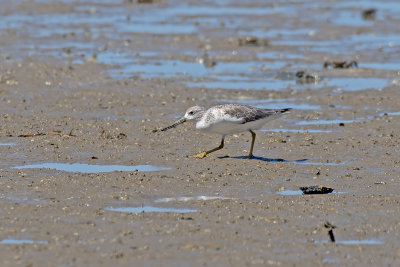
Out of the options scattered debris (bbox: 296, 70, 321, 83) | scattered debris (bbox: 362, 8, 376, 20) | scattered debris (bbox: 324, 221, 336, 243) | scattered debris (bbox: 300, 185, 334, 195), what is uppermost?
scattered debris (bbox: 362, 8, 376, 20)

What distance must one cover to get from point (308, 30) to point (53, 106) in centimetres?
1085

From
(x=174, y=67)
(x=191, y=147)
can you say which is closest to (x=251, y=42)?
(x=174, y=67)

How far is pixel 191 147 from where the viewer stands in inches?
478

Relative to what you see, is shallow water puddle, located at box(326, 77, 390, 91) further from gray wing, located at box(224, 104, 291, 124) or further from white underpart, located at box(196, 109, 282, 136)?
white underpart, located at box(196, 109, 282, 136)

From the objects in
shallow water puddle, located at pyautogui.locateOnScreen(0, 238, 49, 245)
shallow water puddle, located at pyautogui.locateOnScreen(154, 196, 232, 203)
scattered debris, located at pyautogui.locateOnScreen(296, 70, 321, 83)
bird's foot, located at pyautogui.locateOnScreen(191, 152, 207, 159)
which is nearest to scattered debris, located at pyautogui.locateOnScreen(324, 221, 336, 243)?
shallow water puddle, located at pyautogui.locateOnScreen(154, 196, 232, 203)

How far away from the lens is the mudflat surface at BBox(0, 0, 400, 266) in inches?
304

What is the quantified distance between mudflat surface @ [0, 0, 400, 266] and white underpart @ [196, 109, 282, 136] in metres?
0.37

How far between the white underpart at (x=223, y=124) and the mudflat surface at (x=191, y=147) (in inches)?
14.6

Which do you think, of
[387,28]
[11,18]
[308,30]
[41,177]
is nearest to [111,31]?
[11,18]

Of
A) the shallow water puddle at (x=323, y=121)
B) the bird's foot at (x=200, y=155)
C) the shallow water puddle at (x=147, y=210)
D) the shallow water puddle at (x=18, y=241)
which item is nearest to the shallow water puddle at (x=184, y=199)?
the shallow water puddle at (x=147, y=210)

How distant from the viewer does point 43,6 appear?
27.2 meters

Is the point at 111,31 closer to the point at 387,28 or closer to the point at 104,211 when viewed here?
the point at 387,28

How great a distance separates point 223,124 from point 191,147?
0.89 m

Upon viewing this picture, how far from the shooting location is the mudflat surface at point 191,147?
25.3 feet
